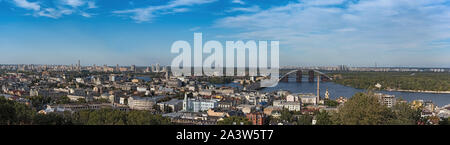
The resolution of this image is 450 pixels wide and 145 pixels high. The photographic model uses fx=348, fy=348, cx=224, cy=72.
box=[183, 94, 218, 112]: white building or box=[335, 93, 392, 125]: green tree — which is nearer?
box=[335, 93, 392, 125]: green tree

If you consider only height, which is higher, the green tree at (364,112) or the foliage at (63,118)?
the green tree at (364,112)

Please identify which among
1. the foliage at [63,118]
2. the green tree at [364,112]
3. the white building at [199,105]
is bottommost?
the white building at [199,105]

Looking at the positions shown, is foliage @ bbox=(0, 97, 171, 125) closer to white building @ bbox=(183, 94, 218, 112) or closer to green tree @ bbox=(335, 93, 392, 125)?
green tree @ bbox=(335, 93, 392, 125)

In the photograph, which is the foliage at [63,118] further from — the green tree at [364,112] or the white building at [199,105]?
the white building at [199,105]

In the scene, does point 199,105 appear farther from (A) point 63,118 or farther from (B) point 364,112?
(B) point 364,112

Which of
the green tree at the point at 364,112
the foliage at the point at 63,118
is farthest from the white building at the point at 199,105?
the green tree at the point at 364,112

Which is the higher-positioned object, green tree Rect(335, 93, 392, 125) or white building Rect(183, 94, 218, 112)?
green tree Rect(335, 93, 392, 125)

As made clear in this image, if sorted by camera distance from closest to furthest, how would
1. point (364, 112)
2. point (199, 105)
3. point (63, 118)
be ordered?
point (364, 112)
point (63, 118)
point (199, 105)

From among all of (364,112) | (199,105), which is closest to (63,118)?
(364,112)

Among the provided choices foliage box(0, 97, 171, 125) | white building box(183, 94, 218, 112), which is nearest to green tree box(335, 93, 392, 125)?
foliage box(0, 97, 171, 125)

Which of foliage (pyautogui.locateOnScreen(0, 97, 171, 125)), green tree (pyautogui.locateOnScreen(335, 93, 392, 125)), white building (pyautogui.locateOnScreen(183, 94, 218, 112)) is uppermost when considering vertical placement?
green tree (pyautogui.locateOnScreen(335, 93, 392, 125))

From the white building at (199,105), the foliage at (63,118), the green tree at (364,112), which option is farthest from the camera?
the white building at (199,105)

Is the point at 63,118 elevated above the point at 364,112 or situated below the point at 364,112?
below
